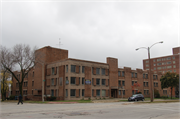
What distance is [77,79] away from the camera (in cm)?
4534

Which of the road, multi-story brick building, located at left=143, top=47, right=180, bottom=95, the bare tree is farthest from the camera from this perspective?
multi-story brick building, located at left=143, top=47, right=180, bottom=95

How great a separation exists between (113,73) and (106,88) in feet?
17.9

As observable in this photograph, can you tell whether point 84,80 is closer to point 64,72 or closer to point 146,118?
point 64,72

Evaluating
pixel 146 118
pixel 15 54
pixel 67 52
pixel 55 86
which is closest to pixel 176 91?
pixel 67 52

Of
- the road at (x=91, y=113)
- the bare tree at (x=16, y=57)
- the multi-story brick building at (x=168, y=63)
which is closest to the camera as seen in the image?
the road at (x=91, y=113)

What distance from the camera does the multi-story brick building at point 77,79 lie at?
4478 centimetres

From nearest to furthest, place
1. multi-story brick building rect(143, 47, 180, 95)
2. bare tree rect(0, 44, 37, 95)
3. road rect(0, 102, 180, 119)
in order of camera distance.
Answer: road rect(0, 102, 180, 119) < bare tree rect(0, 44, 37, 95) < multi-story brick building rect(143, 47, 180, 95)

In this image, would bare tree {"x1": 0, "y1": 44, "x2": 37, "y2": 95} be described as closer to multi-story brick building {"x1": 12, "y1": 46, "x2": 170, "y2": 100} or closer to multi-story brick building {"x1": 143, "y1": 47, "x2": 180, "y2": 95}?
multi-story brick building {"x1": 12, "y1": 46, "x2": 170, "y2": 100}

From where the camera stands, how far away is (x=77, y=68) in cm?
4575

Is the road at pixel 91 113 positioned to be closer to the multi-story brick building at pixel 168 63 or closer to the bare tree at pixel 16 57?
the bare tree at pixel 16 57

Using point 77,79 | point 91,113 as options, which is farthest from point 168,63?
point 91,113

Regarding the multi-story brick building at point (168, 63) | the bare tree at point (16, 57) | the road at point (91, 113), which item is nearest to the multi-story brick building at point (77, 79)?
the bare tree at point (16, 57)

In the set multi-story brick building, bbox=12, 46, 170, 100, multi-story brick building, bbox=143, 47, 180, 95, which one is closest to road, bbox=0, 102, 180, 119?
multi-story brick building, bbox=12, 46, 170, 100

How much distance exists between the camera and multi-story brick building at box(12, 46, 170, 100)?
44781 mm
